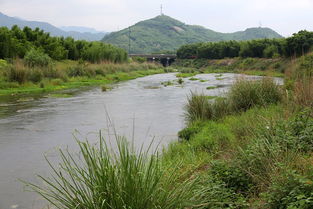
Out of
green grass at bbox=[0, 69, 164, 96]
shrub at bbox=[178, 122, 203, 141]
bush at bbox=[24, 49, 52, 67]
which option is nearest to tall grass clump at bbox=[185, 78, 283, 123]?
shrub at bbox=[178, 122, 203, 141]

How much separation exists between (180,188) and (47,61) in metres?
28.1

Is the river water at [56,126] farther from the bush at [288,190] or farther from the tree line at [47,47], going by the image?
the tree line at [47,47]

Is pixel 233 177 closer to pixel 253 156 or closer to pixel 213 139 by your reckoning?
pixel 253 156

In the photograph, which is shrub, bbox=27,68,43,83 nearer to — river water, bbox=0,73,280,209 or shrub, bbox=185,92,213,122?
river water, bbox=0,73,280,209

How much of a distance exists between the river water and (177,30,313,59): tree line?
89.2 ft

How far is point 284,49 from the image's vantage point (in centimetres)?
5069

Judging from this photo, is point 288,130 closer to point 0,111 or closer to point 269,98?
point 269,98

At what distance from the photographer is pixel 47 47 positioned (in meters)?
38.1

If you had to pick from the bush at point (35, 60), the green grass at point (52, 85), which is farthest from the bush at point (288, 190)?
the bush at point (35, 60)

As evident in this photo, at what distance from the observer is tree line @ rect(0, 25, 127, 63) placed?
3144cm

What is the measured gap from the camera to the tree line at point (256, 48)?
47.8 m

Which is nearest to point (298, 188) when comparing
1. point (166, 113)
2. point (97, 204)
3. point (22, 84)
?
point (97, 204)

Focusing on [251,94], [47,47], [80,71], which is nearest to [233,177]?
[251,94]

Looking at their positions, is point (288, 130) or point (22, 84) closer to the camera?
point (288, 130)
